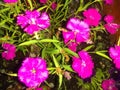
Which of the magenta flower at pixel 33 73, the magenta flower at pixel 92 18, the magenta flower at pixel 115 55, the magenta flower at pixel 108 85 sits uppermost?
the magenta flower at pixel 92 18

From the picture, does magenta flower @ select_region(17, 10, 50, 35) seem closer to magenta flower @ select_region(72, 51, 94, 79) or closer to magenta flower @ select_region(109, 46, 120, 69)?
magenta flower @ select_region(72, 51, 94, 79)

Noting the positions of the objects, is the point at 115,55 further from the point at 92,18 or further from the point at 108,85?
the point at 108,85

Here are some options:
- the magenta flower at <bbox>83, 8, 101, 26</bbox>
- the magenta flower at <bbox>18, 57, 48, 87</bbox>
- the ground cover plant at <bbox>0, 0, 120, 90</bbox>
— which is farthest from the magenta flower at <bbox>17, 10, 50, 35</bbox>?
the magenta flower at <bbox>83, 8, 101, 26</bbox>

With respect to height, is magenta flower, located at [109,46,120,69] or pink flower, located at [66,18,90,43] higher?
pink flower, located at [66,18,90,43]

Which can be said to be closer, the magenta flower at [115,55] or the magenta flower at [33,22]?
the magenta flower at [33,22]

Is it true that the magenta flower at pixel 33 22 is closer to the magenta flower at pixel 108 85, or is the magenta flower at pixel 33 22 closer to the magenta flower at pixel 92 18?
the magenta flower at pixel 92 18

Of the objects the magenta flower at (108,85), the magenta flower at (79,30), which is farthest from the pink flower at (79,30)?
the magenta flower at (108,85)

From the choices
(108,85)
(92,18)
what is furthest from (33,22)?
(108,85)

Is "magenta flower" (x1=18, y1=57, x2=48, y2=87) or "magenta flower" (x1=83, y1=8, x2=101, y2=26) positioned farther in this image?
"magenta flower" (x1=83, y1=8, x2=101, y2=26)

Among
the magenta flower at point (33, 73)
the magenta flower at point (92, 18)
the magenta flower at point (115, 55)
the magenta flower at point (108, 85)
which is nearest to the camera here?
the magenta flower at point (33, 73)
